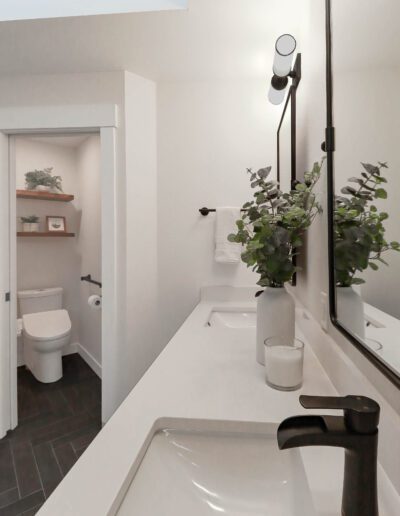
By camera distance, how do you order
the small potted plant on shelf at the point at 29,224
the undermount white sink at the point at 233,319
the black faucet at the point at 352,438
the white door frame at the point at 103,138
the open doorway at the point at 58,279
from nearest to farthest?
the black faucet at the point at 352,438 < the undermount white sink at the point at 233,319 < the white door frame at the point at 103,138 < the open doorway at the point at 58,279 < the small potted plant on shelf at the point at 29,224

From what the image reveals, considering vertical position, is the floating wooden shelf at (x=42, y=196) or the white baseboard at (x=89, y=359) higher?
the floating wooden shelf at (x=42, y=196)

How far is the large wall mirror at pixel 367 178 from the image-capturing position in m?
0.41

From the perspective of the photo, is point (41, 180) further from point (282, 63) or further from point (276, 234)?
point (276, 234)

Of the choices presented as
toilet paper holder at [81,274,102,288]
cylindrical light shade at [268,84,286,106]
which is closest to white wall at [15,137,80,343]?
toilet paper holder at [81,274,102,288]

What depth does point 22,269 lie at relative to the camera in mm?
2580

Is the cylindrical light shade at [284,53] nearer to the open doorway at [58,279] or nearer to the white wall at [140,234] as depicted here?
the white wall at [140,234]

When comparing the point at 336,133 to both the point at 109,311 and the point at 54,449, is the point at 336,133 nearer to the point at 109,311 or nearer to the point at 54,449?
the point at 109,311

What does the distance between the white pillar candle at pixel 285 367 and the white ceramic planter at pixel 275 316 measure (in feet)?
0.35

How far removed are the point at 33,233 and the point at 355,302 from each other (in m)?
2.71

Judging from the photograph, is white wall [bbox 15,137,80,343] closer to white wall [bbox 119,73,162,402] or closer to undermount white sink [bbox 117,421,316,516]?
white wall [bbox 119,73,162,402]

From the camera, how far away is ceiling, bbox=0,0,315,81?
3.98 ft

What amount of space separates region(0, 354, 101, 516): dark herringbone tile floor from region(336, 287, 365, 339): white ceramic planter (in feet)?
5.15

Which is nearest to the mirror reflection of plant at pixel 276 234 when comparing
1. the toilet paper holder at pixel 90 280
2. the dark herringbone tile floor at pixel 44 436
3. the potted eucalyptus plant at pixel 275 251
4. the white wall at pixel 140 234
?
the potted eucalyptus plant at pixel 275 251

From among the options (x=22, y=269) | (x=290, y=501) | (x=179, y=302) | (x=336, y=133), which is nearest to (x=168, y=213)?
(x=179, y=302)
